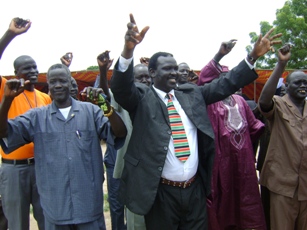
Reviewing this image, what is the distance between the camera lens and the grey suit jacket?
2.42 m

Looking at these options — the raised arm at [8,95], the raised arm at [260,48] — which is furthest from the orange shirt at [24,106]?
the raised arm at [260,48]

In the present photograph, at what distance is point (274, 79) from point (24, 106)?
2.49 metres

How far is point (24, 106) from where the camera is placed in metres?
3.42

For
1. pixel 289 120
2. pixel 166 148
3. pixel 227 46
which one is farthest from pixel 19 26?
pixel 289 120

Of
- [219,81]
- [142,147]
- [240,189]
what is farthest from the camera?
[240,189]

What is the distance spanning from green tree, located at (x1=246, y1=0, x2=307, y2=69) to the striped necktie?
16.4m

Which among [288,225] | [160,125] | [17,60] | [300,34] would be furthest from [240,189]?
[300,34]

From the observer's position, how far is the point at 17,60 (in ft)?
11.7

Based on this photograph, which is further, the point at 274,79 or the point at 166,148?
the point at 274,79

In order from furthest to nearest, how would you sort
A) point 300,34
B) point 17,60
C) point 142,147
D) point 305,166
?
point 300,34 < point 17,60 < point 305,166 < point 142,147

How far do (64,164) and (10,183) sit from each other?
1.07 metres

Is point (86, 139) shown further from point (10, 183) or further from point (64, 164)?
point (10, 183)

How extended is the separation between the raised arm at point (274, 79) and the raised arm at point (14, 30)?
226 cm

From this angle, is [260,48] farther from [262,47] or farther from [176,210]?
[176,210]
